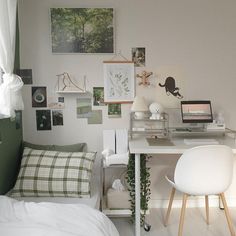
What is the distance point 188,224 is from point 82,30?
2145mm

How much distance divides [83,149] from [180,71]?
1.26m

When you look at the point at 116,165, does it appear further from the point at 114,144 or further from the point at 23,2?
the point at 23,2

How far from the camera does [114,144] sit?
8.91 feet

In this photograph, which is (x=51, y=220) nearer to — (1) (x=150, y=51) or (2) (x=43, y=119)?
(2) (x=43, y=119)

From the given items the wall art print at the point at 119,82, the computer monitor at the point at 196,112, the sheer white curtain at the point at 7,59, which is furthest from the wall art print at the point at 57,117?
the computer monitor at the point at 196,112

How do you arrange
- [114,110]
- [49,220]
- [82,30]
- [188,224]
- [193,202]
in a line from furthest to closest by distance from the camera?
[193,202] → [114,110] → [82,30] → [188,224] → [49,220]

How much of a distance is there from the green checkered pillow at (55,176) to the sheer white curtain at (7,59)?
50 cm

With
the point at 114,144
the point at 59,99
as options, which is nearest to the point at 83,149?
the point at 114,144

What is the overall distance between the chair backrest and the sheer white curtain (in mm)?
1413

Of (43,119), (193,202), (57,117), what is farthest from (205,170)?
(43,119)

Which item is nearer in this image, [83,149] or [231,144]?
[231,144]

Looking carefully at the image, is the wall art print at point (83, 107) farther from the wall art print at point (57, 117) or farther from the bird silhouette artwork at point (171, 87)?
the bird silhouette artwork at point (171, 87)

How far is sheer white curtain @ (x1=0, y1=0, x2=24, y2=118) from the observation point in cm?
210

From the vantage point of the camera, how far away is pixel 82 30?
2775 millimetres
